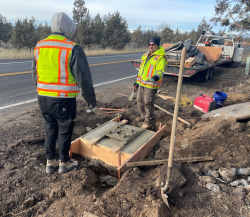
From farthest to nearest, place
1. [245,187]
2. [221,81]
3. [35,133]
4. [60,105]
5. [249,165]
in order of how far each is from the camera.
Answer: [221,81] < [35,133] < [249,165] < [60,105] < [245,187]

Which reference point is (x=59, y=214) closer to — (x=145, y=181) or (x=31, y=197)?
(x=31, y=197)

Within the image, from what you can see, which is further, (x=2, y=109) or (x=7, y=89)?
A: (x=7, y=89)

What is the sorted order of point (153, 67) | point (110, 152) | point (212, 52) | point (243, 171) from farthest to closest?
point (212, 52) → point (153, 67) → point (110, 152) → point (243, 171)

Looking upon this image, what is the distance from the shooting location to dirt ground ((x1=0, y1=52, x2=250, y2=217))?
2.13 metres

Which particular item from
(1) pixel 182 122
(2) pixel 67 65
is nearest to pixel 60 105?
(2) pixel 67 65

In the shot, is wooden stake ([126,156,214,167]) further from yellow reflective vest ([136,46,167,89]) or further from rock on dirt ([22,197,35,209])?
yellow reflective vest ([136,46,167,89])

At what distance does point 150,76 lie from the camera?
4316mm

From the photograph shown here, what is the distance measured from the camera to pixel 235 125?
12.5 ft

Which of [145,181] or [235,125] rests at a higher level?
[235,125]

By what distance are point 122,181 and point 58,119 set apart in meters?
1.20

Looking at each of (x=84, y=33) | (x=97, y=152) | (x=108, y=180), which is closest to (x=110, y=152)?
(x=97, y=152)

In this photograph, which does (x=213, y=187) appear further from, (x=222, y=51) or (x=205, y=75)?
(x=222, y=51)

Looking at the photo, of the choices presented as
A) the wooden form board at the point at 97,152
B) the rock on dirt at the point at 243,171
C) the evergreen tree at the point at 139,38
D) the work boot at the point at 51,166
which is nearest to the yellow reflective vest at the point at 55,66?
the work boot at the point at 51,166

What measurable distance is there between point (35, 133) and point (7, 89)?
12.1 ft
